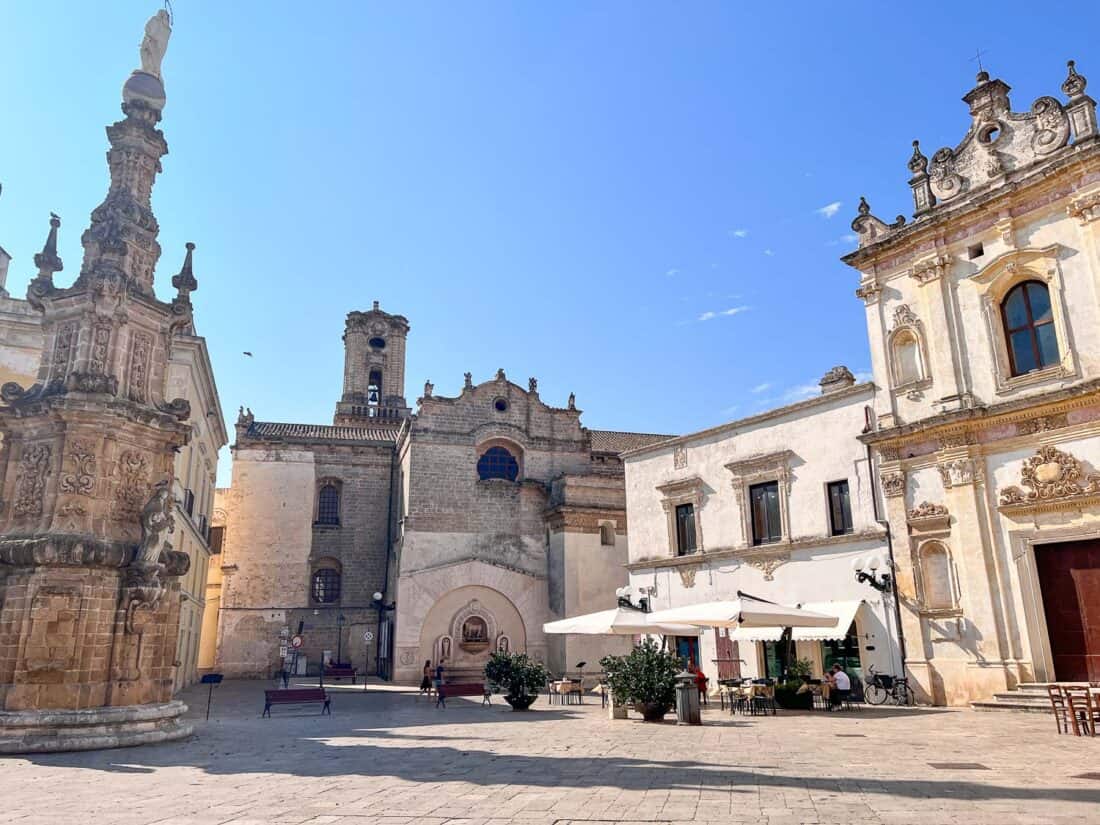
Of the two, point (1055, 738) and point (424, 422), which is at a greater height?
point (424, 422)

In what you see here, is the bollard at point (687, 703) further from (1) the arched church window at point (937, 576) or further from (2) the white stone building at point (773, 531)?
(1) the arched church window at point (937, 576)

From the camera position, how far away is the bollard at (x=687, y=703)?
590 inches

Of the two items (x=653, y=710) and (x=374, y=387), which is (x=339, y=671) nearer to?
(x=653, y=710)

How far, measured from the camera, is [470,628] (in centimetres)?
3166

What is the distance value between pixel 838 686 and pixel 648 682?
4835mm

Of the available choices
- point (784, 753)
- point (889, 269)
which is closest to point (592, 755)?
point (784, 753)

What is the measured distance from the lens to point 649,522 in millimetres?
26156

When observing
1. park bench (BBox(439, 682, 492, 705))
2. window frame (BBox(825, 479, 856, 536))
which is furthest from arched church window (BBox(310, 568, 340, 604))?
window frame (BBox(825, 479, 856, 536))

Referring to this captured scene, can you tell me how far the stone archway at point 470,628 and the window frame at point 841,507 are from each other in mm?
15560

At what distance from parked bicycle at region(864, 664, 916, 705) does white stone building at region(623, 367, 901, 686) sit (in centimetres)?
37

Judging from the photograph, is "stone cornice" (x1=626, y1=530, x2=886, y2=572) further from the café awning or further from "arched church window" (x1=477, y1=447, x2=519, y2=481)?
"arched church window" (x1=477, y1=447, x2=519, y2=481)

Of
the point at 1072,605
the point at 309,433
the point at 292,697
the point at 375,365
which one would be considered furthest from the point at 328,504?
the point at 1072,605

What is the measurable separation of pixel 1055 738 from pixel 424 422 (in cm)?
2555

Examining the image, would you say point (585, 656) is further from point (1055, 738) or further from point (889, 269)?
point (1055, 738)
